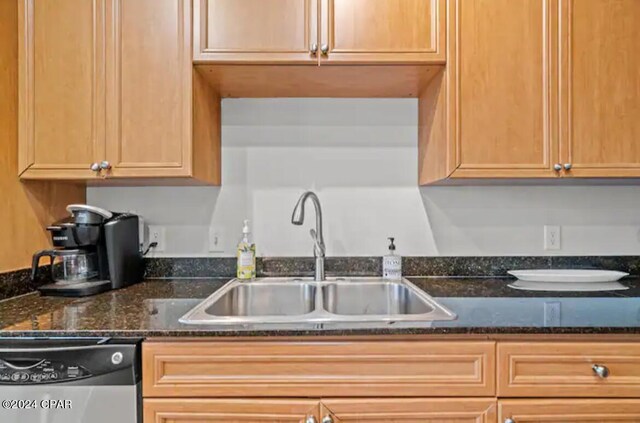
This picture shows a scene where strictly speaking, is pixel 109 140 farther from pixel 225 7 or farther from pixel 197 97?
pixel 225 7

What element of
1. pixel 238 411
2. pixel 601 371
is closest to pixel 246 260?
pixel 238 411

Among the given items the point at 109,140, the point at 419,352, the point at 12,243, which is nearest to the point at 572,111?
the point at 419,352

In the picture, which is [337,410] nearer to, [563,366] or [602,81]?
[563,366]

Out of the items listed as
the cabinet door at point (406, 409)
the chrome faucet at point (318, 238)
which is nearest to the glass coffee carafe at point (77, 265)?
the chrome faucet at point (318, 238)

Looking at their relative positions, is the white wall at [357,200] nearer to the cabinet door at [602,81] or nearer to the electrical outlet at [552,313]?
the cabinet door at [602,81]

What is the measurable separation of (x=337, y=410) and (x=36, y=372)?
0.79 metres

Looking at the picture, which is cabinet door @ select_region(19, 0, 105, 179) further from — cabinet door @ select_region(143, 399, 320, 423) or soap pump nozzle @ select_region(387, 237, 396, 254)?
soap pump nozzle @ select_region(387, 237, 396, 254)

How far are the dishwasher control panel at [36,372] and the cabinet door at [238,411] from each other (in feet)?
0.83

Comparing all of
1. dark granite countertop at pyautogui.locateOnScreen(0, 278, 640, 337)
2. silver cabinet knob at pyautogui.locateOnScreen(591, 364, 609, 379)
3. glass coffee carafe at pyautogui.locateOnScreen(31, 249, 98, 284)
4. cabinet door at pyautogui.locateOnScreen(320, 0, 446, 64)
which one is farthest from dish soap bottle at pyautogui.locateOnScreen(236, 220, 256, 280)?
silver cabinet knob at pyautogui.locateOnScreen(591, 364, 609, 379)

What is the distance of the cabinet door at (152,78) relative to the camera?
145cm

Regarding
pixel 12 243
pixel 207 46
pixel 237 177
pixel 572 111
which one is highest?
pixel 207 46

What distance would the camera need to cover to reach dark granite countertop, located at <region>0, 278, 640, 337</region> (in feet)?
3.53

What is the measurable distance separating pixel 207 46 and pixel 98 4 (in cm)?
42

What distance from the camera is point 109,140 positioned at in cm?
146
